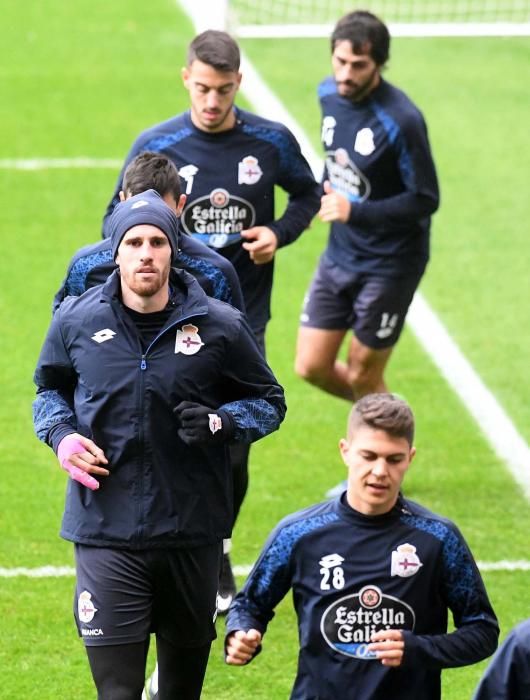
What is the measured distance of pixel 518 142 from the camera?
1716 cm

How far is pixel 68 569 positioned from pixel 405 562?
319 centimetres

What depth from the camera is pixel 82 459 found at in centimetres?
533

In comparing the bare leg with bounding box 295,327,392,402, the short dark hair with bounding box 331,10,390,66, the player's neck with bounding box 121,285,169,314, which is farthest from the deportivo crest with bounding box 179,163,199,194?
the player's neck with bounding box 121,285,169,314

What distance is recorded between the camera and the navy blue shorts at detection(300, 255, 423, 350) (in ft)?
29.2

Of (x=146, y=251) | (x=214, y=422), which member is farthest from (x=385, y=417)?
(x=146, y=251)

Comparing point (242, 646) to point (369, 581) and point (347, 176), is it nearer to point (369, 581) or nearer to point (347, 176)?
point (369, 581)

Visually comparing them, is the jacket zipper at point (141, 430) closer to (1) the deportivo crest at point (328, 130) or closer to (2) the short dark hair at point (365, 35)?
(2) the short dark hair at point (365, 35)

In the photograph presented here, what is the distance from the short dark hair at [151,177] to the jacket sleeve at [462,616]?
66.3 inches

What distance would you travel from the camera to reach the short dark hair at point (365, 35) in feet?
27.3

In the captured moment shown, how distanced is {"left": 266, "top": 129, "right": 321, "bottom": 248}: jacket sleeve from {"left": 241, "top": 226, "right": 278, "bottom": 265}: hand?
0.55 feet

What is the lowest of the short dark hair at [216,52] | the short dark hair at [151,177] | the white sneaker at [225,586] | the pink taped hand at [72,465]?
the white sneaker at [225,586]

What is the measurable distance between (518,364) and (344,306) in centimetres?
267

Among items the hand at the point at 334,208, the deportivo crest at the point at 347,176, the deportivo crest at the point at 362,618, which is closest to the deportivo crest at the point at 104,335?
the deportivo crest at the point at 362,618

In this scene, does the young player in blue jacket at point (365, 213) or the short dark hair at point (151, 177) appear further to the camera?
the young player in blue jacket at point (365, 213)
